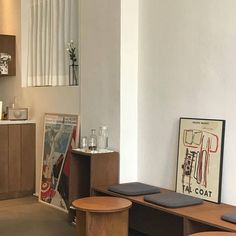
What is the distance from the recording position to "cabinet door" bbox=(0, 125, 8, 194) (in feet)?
17.9

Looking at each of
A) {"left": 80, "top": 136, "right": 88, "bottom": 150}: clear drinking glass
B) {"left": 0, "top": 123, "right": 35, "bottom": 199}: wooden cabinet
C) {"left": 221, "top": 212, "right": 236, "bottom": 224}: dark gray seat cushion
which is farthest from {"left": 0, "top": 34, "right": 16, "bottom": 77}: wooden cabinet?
{"left": 221, "top": 212, "right": 236, "bottom": 224}: dark gray seat cushion

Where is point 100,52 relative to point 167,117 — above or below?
above

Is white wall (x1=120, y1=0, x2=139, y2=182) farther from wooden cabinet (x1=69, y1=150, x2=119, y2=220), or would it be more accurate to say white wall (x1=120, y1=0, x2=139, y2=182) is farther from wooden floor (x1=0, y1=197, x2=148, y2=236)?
wooden floor (x1=0, y1=197, x2=148, y2=236)

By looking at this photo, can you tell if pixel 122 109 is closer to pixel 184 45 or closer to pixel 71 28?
pixel 184 45

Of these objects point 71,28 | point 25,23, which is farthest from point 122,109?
point 25,23

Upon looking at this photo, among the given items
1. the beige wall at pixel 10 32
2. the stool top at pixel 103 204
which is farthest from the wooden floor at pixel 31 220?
the beige wall at pixel 10 32

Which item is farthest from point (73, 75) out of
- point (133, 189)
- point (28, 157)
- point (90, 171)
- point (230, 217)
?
point (230, 217)

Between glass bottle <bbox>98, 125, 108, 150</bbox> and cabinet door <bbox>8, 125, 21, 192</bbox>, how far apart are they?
160 centimetres

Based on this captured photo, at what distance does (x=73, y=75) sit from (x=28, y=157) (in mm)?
1354

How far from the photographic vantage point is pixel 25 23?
6008 millimetres

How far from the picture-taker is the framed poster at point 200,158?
11.4ft

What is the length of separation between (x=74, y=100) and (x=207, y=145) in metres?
1.99

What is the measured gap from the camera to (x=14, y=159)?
5594 millimetres

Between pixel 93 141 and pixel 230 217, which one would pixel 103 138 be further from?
pixel 230 217
